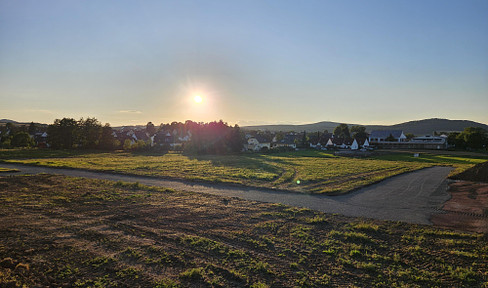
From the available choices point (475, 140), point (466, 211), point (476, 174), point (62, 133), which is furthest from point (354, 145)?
point (62, 133)

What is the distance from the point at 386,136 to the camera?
348ft

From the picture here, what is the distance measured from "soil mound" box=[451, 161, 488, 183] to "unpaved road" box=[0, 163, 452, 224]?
7.79ft

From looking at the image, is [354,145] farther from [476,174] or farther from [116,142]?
[116,142]

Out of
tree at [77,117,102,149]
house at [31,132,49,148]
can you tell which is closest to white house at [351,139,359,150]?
tree at [77,117,102,149]

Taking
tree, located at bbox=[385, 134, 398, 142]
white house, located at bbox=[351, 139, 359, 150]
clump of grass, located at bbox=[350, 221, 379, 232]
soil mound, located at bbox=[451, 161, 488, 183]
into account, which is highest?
tree, located at bbox=[385, 134, 398, 142]

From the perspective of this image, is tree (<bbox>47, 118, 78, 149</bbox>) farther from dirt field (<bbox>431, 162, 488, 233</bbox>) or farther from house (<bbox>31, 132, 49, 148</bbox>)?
dirt field (<bbox>431, 162, 488, 233</bbox>)

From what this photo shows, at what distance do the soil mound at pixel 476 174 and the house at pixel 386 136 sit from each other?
3368 inches

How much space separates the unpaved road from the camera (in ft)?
49.2

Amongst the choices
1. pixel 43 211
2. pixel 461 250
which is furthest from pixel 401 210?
pixel 43 211

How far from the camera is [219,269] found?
824 cm

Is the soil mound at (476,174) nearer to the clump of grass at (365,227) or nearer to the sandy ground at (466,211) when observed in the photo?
the sandy ground at (466,211)

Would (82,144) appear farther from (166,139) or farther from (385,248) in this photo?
(385,248)

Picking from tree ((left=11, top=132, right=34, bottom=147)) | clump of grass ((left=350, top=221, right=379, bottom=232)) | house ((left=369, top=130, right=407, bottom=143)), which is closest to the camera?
clump of grass ((left=350, top=221, right=379, bottom=232))

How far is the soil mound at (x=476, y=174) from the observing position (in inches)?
982
